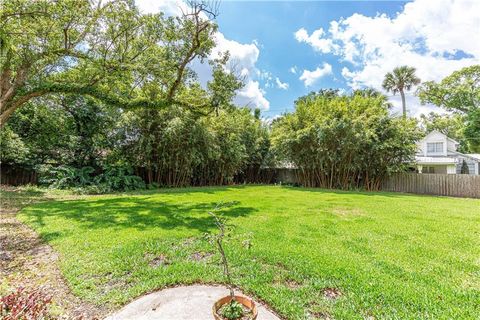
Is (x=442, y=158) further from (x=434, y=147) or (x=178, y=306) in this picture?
(x=178, y=306)

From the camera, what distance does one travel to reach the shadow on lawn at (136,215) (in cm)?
468

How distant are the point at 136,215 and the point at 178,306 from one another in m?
3.80

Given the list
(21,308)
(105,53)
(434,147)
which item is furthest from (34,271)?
(434,147)

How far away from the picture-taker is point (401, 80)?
24.6m

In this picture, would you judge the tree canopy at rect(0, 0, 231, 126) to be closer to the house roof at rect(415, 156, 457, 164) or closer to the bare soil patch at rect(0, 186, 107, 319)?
the bare soil patch at rect(0, 186, 107, 319)

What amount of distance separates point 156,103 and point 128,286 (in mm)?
6641

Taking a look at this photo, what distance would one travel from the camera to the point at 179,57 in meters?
8.03

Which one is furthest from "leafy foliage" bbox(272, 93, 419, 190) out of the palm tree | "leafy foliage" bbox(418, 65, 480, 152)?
the palm tree

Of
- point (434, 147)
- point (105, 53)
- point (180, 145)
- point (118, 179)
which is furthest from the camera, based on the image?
point (434, 147)

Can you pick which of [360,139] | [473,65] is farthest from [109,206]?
[473,65]

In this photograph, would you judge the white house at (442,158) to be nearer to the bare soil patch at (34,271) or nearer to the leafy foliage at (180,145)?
the leafy foliage at (180,145)

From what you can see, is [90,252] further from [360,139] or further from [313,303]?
[360,139]

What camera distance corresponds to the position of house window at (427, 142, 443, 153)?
1688 cm

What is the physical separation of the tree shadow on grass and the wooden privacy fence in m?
9.87
